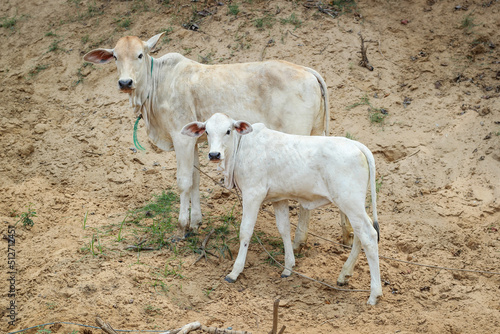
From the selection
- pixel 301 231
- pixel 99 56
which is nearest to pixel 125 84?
pixel 99 56

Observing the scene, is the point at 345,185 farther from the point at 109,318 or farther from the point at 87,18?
the point at 87,18

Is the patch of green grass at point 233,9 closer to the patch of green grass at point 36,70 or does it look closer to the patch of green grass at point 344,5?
the patch of green grass at point 344,5

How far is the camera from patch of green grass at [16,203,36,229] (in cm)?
730

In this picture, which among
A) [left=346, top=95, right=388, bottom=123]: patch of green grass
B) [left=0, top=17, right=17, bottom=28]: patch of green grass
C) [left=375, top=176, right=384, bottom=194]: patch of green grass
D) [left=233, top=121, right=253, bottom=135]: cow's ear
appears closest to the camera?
[left=233, top=121, right=253, bottom=135]: cow's ear

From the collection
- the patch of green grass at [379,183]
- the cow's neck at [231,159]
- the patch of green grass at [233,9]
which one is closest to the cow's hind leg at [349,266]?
the cow's neck at [231,159]

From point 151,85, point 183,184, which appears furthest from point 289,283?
point 151,85

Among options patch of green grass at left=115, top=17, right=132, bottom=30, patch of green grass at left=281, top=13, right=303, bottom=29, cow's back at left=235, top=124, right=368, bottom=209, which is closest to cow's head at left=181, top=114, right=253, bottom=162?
cow's back at left=235, top=124, right=368, bottom=209

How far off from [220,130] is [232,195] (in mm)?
2374

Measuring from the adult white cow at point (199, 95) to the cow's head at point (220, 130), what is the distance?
28.0 inches

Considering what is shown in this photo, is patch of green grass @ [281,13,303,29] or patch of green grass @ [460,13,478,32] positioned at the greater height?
patch of green grass @ [460,13,478,32]

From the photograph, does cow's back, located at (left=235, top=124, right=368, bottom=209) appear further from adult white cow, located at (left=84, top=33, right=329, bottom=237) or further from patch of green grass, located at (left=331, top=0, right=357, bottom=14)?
patch of green grass, located at (left=331, top=0, right=357, bottom=14)

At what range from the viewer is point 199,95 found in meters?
7.02

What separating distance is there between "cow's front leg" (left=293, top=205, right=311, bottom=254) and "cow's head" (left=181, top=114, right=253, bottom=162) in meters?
1.32

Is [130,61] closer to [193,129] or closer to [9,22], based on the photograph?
[193,129]
